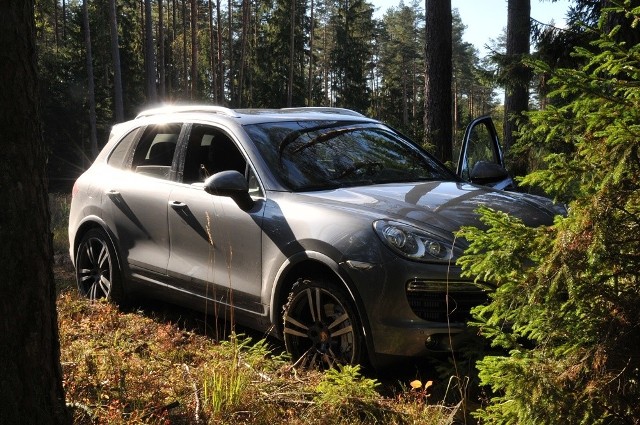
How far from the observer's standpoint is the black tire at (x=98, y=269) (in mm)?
6277

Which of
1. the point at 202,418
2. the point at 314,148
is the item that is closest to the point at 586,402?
the point at 202,418

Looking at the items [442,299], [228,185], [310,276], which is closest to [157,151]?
[228,185]

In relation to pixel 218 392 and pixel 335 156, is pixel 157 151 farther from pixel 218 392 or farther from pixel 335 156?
pixel 218 392

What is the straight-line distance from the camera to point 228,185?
480cm

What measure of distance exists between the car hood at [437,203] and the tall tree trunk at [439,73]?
5816 mm

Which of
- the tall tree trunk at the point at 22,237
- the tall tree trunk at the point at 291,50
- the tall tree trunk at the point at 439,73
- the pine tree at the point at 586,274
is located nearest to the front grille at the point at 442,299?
the pine tree at the point at 586,274

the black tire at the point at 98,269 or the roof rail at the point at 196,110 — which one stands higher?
the roof rail at the point at 196,110

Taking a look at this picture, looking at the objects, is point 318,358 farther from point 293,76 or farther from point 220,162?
point 293,76

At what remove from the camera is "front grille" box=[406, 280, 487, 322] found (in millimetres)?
4027

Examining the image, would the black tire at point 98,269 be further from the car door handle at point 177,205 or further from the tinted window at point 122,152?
the car door handle at point 177,205

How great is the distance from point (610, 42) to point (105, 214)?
16.7ft

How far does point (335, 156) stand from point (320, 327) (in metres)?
1.48

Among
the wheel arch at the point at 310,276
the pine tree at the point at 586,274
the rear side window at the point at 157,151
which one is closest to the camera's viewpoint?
the pine tree at the point at 586,274

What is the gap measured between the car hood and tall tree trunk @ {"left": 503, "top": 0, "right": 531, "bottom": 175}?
646 centimetres
